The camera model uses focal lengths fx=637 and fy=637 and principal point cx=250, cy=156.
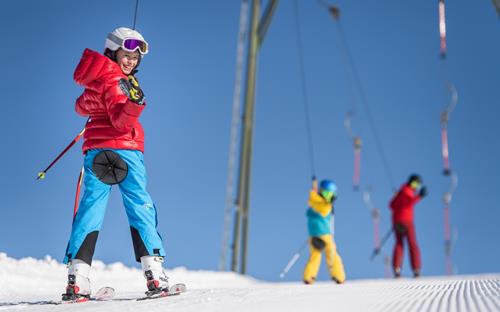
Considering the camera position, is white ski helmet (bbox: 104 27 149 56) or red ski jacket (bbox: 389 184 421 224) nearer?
white ski helmet (bbox: 104 27 149 56)

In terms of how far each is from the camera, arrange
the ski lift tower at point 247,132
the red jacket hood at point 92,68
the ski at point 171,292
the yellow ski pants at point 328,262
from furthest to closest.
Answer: the ski lift tower at point 247,132 → the yellow ski pants at point 328,262 → the red jacket hood at point 92,68 → the ski at point 171,292

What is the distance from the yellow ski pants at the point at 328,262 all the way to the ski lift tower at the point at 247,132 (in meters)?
1.37

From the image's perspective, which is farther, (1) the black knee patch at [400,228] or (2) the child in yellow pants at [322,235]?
(1) the black knee patch at [400,228]

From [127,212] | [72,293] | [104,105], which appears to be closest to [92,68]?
[104,105]

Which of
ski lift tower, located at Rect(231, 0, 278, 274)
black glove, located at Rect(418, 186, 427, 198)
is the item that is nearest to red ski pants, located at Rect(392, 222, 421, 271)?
black glove, located at Rect(418, 186, 427, 198)

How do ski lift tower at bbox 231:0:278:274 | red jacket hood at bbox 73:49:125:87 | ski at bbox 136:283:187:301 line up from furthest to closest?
ski lift tower at bbox 231:0:278:274 < red jacket hood at bbox 73:49:125:87 < ski at bbox 136:283:187:301

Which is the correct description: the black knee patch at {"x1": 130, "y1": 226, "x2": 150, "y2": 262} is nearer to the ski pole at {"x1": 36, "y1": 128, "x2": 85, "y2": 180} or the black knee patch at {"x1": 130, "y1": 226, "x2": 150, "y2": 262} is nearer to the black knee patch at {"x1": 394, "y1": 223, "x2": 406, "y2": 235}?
the ski pole at {"x1": 36, "y1": 128, "x2": 85, "y2": 180}

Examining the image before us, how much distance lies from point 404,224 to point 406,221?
4cm

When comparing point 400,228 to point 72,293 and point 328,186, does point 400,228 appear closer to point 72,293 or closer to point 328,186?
point 328,186

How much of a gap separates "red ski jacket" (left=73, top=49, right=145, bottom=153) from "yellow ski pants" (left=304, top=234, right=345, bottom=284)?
10.2 feet

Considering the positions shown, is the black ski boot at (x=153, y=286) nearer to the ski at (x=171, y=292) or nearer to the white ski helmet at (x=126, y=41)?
the ski at (x=171, y=292)

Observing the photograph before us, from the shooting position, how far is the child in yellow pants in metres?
5.41

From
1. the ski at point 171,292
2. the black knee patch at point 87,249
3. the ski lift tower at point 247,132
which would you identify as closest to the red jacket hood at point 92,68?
the black knee patch at point 87,249

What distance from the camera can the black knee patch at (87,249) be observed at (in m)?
2.56
